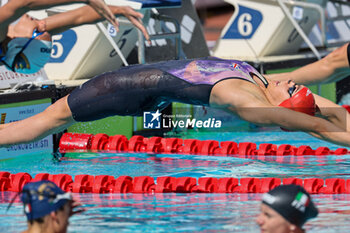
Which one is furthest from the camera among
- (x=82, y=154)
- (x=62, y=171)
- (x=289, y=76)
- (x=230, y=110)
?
(x=82, y=154)

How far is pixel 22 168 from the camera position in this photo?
5.99m

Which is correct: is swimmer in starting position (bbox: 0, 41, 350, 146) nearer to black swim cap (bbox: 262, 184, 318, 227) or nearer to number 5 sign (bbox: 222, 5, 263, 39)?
black swim cap (bbox: 262, 184, 318, 227)

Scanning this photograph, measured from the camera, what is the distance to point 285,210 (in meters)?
2.91

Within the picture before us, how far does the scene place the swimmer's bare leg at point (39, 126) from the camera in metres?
4.61

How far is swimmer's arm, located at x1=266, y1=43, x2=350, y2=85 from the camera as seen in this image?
204 inches

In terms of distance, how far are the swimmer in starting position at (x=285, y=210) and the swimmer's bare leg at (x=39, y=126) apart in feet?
6.64

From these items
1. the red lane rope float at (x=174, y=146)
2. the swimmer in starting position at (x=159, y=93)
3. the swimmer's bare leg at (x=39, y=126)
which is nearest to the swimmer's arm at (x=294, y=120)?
the swimmer in starting position at (x=159, y=93)

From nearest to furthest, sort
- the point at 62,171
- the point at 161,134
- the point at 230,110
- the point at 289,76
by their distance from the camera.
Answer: the point at 230,110, the point at 289,76, the point at 62,171, the point at 161,134

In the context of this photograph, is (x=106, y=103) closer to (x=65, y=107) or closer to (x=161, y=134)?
(x=65, y=107)

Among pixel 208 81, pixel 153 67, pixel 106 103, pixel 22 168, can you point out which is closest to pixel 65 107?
pixel 106 103

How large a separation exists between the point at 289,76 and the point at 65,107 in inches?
66.6

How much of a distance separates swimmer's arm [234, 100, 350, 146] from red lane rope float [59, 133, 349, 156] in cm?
223

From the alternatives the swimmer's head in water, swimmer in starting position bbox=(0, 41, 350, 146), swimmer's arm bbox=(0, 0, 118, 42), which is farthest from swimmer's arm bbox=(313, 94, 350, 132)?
the swimmer's head in water

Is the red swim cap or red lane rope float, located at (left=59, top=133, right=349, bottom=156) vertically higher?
the red swim cap
